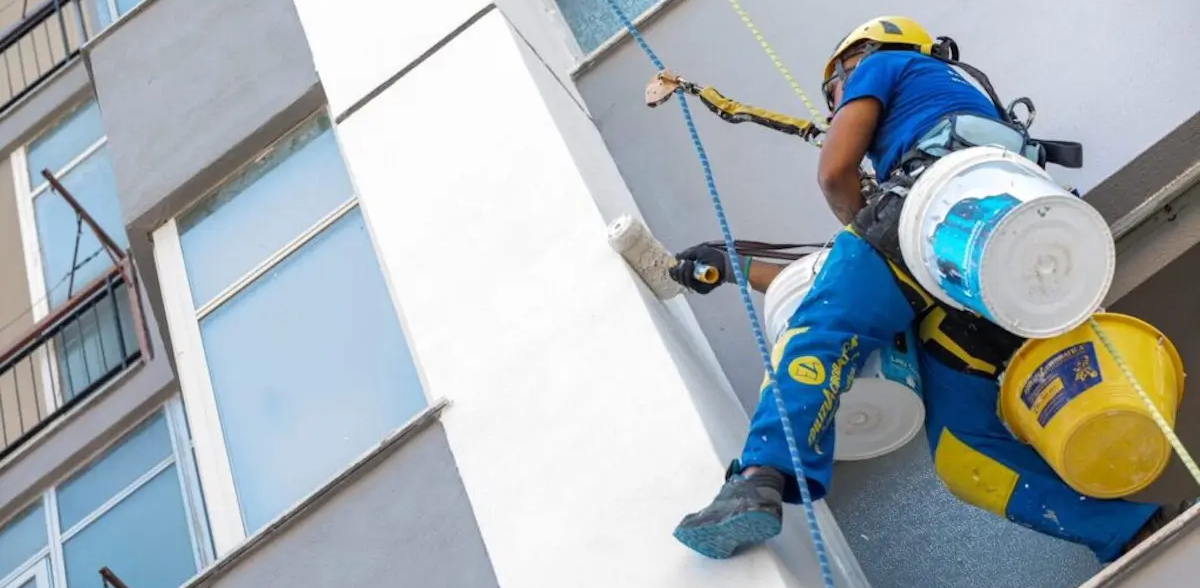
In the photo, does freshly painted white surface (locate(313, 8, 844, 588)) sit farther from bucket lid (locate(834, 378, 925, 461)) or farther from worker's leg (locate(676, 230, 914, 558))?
bucket lid (locate(834, 378, 925, 461))

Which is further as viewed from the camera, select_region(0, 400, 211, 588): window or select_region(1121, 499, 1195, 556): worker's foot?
select_region(0, 400, 211, 588): window

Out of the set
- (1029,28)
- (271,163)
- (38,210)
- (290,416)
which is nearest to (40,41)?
(38,210)

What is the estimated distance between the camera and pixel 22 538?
320 inches

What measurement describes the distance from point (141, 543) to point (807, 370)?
14.3 feet

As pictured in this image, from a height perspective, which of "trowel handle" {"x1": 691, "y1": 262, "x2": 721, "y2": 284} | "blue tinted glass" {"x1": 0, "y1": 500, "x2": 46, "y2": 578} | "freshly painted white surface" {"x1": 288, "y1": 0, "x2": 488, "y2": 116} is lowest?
"trowel handle" {"x1": 691, "y1": 262, "x2": 721, "y2": 284}

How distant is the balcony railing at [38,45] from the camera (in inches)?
391

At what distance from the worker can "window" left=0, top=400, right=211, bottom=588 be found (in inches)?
151

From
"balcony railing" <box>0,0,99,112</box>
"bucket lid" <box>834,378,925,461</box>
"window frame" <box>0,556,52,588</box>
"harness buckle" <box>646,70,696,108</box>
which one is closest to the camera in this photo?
"bucket lid" <box>834,378,925,461</box>

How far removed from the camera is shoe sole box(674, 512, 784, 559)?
13.2 ft

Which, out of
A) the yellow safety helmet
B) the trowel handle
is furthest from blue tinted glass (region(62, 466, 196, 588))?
the yellow safety helmet

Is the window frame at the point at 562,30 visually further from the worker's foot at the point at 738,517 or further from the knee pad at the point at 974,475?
the worker's foot at the point at 738,517

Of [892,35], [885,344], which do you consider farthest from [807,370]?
[892,35]

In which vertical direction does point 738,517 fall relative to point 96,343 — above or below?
below

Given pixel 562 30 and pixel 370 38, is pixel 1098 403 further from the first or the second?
pixel 562 30
